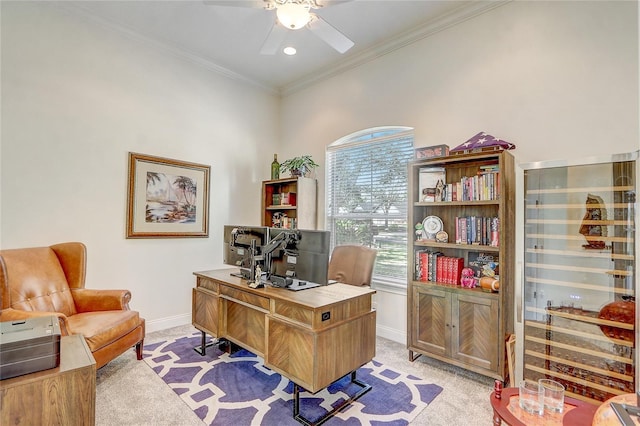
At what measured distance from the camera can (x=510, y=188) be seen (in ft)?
8.47

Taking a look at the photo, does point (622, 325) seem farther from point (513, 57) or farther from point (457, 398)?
point (513, 57)

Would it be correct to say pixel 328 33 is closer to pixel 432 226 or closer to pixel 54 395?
pixel 432 226

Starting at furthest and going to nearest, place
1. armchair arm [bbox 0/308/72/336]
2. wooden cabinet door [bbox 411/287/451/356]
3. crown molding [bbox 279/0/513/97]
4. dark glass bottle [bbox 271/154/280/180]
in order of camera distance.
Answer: dark glass bottle [bbox 271/154/280/180] → crown molding [bbox 279/0/513/97] → wooden cabinet door [bbox 411/287/451/356] → armchair arm [bbox 0/308/72/336]

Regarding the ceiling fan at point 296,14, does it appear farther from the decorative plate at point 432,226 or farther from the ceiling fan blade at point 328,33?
the decorative plate at point 432,226

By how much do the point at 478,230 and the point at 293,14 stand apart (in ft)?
7.50

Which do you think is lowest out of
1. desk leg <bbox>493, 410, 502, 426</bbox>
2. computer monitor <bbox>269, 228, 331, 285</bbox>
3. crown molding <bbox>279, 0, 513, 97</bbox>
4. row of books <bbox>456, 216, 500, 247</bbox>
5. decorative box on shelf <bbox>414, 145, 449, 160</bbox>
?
desk leg <bbox>493, 410, 502, 426</bbox>

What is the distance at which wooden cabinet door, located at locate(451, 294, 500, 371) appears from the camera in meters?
2.40

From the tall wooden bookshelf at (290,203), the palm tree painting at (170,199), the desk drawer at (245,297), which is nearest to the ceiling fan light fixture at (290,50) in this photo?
the tall wooden bookshelf at (290,203)

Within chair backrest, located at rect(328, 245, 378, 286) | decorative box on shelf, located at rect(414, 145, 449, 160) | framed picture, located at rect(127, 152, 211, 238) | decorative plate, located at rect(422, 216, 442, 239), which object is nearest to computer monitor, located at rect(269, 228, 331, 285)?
chair backrest, located at rect(328, 245, 378, 286)

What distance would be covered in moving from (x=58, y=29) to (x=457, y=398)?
4.78 metres

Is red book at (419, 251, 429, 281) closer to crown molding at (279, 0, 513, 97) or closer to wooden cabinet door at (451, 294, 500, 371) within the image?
wooden cabinet door at (451, 294, 500, 371)

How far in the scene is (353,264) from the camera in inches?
131

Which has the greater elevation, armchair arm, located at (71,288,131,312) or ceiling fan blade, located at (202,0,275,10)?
ceiling fan blade, located at (202,0,275,10)

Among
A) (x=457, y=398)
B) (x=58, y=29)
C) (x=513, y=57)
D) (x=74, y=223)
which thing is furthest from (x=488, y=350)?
(x=58, y=29)
